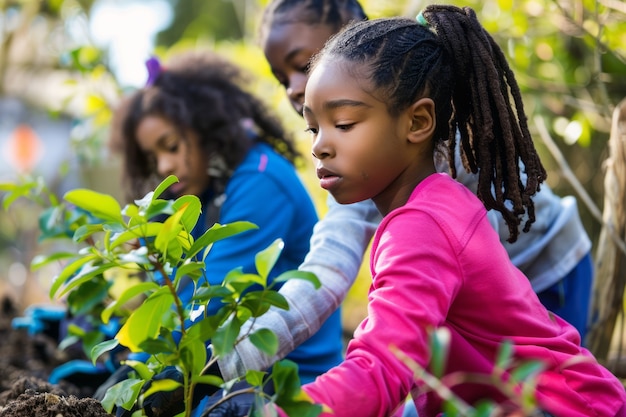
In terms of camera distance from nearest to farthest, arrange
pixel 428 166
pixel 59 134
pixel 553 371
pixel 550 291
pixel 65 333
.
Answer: pixel 553 371 < pixel 428 166 < pixel 550 291 < pixel 65 333 < pixel 59 134

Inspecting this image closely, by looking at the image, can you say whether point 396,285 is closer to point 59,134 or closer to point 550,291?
point 550,291

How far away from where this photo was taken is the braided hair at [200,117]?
9.38 ft

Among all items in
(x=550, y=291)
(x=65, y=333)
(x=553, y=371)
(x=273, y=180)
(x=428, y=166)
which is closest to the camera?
(x=553, y=371)

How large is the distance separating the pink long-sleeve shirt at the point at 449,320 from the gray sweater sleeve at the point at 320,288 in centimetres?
35

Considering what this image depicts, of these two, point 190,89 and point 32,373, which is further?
point 190,89

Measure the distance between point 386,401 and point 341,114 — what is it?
20.9 inches

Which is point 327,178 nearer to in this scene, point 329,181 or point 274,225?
point 329,181

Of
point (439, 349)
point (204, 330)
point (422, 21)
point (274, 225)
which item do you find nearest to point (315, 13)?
point (274, 225)

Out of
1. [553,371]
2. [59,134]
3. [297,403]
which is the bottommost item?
[59,134]

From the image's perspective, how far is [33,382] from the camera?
77.5 inches

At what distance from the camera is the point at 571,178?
98.0 inches

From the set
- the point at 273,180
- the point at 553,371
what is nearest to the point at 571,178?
the point at 273,180

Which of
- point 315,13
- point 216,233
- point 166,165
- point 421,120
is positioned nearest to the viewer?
point 216,233

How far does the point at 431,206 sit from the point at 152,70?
1.89 m
